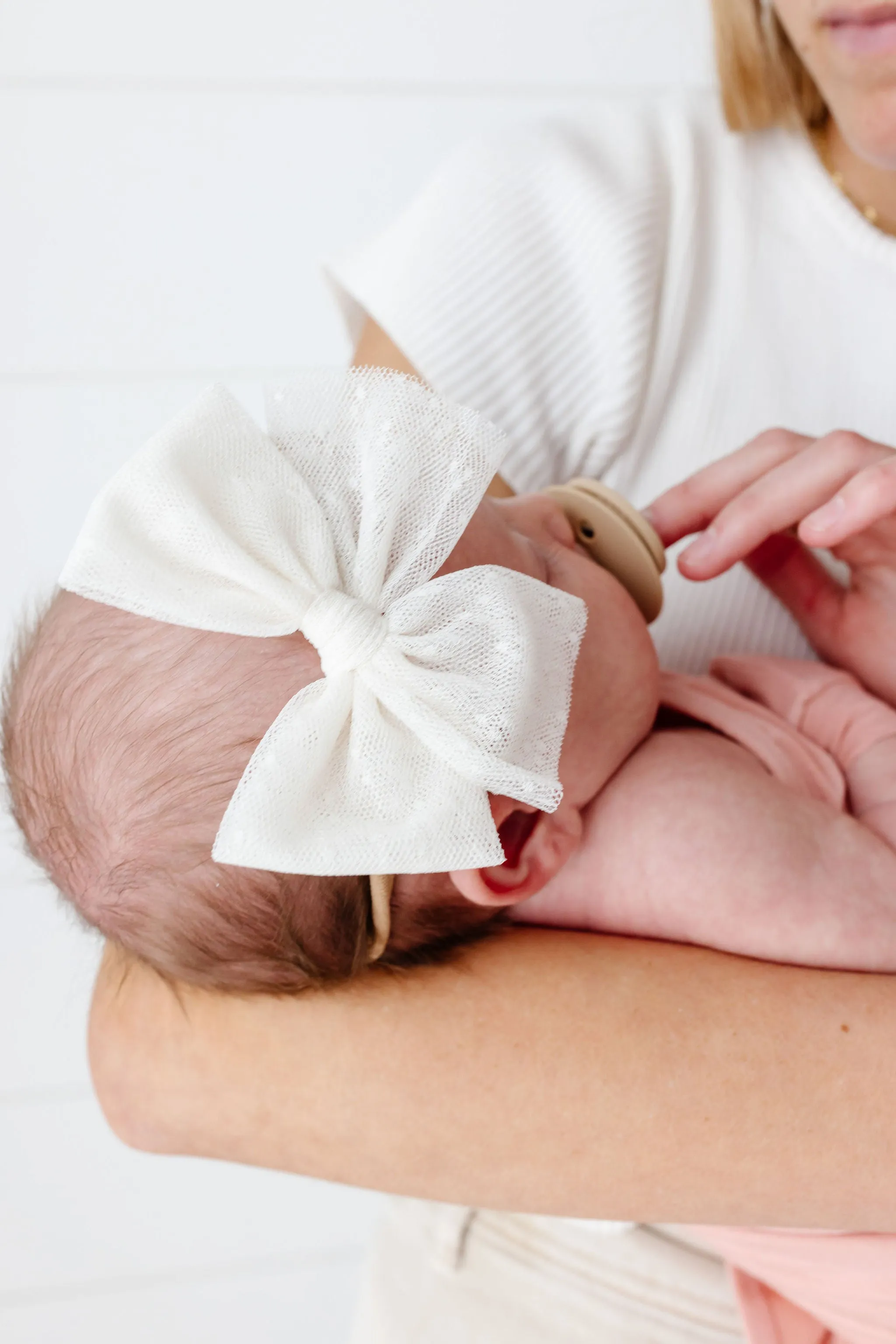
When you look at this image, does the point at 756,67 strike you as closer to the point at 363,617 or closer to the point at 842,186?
the point at 842,186

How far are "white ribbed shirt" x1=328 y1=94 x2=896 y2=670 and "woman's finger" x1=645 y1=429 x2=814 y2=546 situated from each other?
0.63 feet

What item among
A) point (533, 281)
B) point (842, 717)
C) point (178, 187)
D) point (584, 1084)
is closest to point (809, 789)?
point (842, 717)

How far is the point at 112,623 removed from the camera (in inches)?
27.5

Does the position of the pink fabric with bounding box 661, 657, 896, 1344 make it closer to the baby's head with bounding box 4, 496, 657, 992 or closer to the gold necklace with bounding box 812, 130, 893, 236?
the baby's head with bounding box 4, 496, 657, 992

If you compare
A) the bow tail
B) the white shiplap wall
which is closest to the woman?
the bow tail

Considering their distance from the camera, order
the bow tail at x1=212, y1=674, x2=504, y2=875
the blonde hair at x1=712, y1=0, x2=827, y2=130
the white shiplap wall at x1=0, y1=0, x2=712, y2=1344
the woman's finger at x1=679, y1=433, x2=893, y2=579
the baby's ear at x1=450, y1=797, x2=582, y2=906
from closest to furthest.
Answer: the bow tail at x1=212, y1=674, x2=504, y2=875 → the baby's ear at x1=450, y1=797, x2=582, y2=906 → the woman's finger at x1=679, y1=433, x2=893, y2=579 → the blonde hair at x1=712, y1=0, x2=827, y2=130 → the white shiplap wall at x1=0, y1=0, x2=712, y2=1344

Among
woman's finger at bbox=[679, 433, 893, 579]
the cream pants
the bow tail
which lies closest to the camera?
the bow tail

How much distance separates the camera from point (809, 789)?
0.87 meters

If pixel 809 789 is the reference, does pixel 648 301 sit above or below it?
above

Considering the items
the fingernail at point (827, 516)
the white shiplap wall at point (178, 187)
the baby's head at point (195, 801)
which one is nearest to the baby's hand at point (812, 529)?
the fingernail at point (827, 516)

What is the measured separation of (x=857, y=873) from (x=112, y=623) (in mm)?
545

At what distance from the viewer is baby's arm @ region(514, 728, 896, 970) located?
75 cm

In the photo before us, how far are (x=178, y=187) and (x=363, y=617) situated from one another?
99 centimetres

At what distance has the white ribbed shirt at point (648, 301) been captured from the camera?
1043 millimetres
